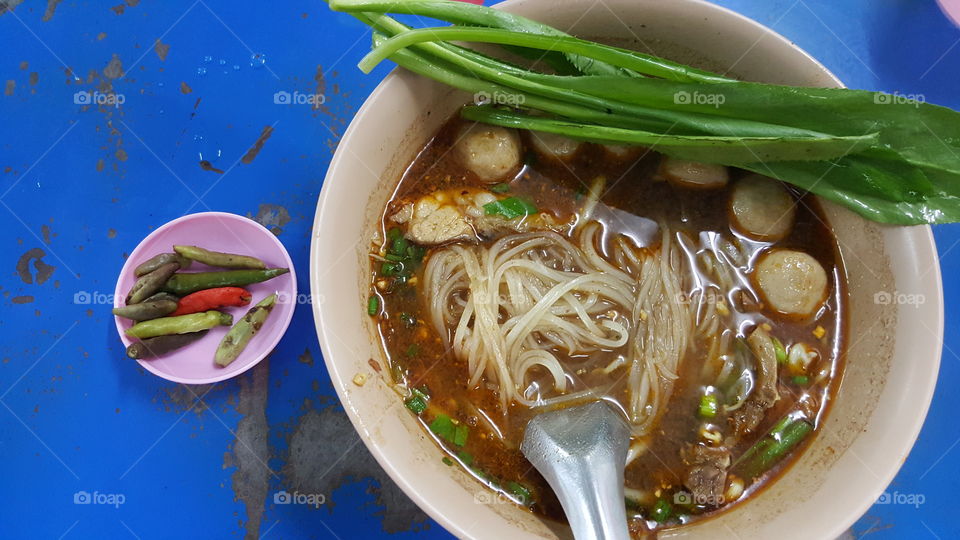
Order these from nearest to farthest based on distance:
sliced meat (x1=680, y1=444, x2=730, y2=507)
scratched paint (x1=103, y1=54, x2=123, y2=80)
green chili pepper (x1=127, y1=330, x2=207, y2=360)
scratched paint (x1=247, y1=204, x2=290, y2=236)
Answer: sliced meat (x1=680, y1=444, x2=730, y2=507)
green chili pepper (x1=127, y1=330, x2=207, y2=360)
scratched paint (x1=247, y1=204, x2=290, y2=236)
scratched paint (x1=103, y1=54, x2=123, y2=80)

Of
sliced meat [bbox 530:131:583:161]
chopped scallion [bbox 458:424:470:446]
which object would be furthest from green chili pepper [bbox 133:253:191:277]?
sliced meat [bbox 530:131:583:161]

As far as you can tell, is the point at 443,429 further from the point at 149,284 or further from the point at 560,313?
the point at 149,284

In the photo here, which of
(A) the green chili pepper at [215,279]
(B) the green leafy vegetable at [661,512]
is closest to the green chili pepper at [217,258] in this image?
(A) the green chili pepper at [215,279]

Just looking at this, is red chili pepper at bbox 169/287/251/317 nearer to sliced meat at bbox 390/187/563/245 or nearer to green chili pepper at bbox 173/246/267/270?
green chili pepper at bbox 173/246/267/270

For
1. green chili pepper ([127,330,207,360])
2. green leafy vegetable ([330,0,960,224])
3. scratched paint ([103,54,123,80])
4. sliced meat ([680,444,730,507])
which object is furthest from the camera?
scratched paint ([103,54,123,80])

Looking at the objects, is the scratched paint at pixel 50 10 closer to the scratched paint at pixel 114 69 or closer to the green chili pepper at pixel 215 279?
the scratched paint at pixel 114 69
